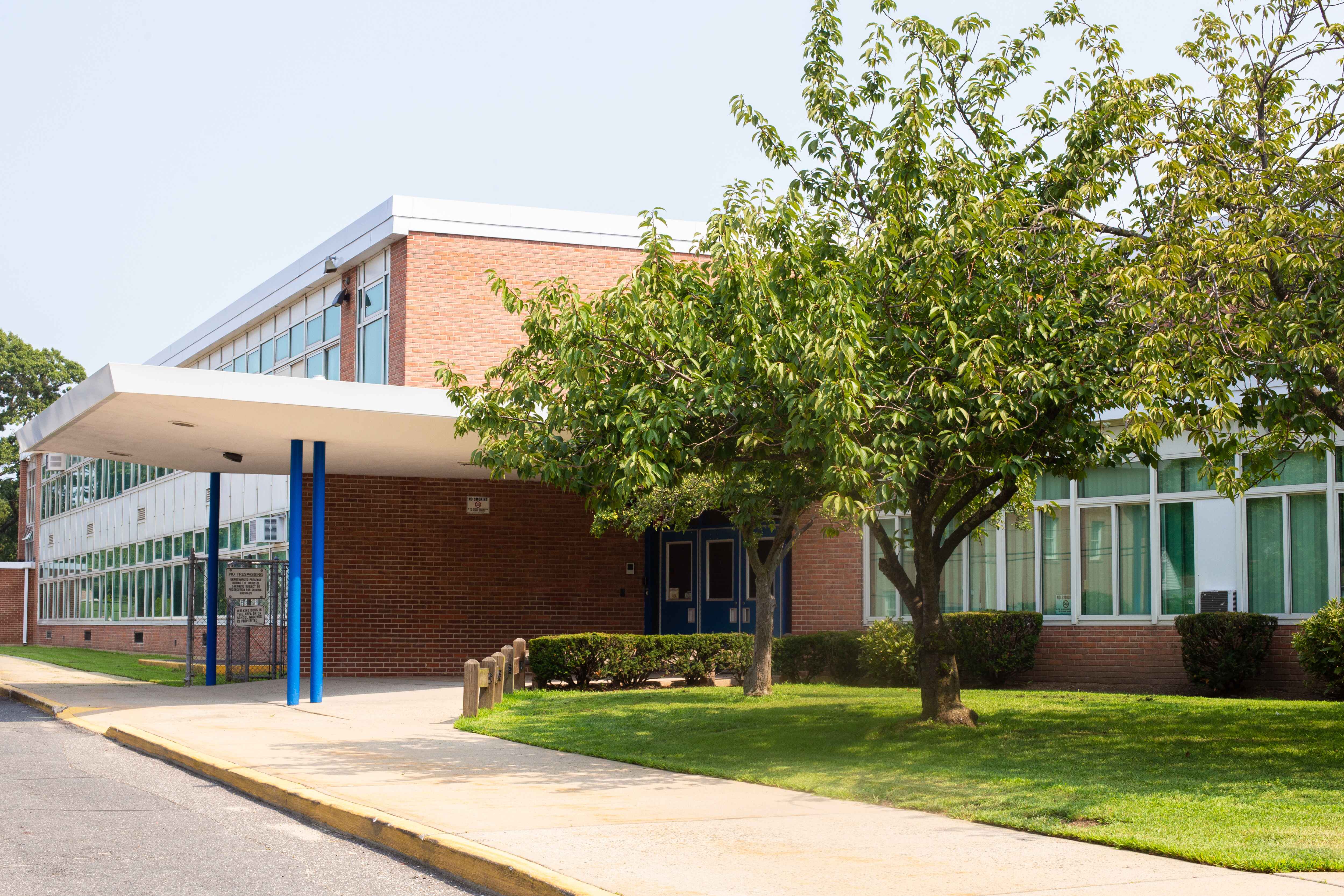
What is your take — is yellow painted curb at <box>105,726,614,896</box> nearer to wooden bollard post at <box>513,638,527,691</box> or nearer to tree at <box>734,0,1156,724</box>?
tree at <box>734,0,1156,724</box>

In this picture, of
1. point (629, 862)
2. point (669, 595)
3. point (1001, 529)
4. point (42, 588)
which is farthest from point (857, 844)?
point (42, 588)

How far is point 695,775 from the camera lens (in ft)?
36.0

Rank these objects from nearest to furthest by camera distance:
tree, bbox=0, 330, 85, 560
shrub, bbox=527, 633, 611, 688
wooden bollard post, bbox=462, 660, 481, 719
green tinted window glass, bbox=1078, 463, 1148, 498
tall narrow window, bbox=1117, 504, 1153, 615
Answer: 1. wooden bollard post, bbox=462, 660, 481, 719
2. tall narrow window, bbox=1117, 504, 1153, 615
3. green tinted window glass, bbox=1078, 463, 1148, 498
4. shrub, bbox=527, 633, 611, 688
5. tree, bbox=0, 330, 85, 560

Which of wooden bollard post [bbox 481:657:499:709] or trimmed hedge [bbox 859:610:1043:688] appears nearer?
wooden bollard post [bbox 481:657:499:709]

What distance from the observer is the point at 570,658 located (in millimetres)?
19266

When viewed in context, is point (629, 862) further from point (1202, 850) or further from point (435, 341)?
point (435, 341)

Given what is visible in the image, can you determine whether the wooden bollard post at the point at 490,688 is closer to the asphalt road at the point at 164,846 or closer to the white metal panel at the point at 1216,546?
the asphalt road at the point at 164,846

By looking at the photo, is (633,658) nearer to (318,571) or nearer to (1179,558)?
(318,571)

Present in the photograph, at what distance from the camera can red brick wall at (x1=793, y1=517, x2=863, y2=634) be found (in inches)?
893

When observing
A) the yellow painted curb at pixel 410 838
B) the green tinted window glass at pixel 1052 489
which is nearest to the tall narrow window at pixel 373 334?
the green tinted window glass at pixel 1052 489

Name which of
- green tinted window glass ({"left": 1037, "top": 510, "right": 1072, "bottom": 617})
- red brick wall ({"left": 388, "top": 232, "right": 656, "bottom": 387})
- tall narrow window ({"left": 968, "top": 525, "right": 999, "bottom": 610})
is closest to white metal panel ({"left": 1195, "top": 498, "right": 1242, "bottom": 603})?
green tinted window glass ({"left": 1037, "top": 510, "right": 1072, "bottom": 617})

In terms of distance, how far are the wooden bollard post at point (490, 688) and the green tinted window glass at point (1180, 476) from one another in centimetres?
910

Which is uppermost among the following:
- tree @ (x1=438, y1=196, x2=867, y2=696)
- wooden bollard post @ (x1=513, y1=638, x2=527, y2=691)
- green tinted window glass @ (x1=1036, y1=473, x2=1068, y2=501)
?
tree @ (x1=438, y1=196, x2=867, y2=696)

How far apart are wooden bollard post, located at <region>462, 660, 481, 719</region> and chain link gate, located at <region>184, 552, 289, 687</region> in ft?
23.3
